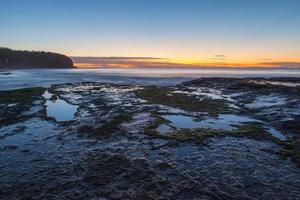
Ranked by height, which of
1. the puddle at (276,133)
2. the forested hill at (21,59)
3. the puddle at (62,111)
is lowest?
the puddle at (62,111)

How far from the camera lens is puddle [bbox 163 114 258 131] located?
51.8ft

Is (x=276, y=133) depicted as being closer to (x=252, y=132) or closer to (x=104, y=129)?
(x=252, y=132)

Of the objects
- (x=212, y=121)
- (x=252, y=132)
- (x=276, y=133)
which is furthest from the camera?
(x=212, y=121)

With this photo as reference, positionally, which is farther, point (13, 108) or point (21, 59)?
point (21, 59)

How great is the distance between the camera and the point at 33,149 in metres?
11.5

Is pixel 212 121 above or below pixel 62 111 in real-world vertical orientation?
above

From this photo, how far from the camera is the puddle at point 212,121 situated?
15775 millimetres

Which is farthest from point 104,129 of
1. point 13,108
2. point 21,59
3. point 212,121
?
point 21,59

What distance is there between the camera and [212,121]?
56.1 ft

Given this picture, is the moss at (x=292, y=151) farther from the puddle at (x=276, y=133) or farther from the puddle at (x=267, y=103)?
the puddle at (x=267, y=103)

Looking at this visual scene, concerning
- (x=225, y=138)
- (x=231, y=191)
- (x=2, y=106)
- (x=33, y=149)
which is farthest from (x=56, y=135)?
(x=2, y=106)

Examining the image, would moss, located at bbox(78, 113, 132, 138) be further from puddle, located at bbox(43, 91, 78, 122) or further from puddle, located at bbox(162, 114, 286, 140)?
puddle, located at bbox(43, 91, 78, 122)

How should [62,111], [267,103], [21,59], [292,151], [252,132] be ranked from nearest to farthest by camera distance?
[292,151] < [252,132] < [62,111] < [267,103] < [21,59]

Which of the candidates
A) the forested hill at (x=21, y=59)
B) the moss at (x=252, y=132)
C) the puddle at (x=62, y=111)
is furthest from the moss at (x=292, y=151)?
the forested hill at (x=21, y=59)
